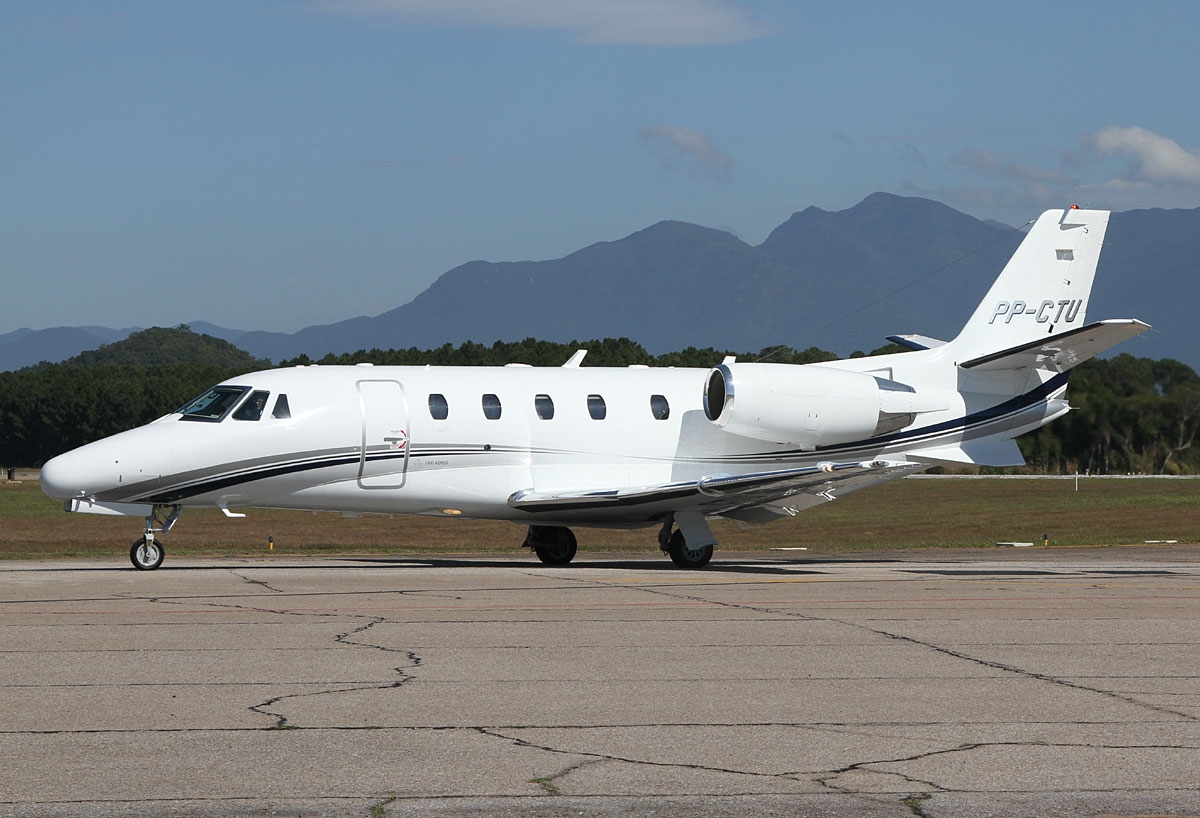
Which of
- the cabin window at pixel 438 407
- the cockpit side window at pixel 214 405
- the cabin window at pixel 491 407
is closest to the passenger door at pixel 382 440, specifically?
the cabin window at pixel 438 407

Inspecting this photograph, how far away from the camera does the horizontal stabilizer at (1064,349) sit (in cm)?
2308

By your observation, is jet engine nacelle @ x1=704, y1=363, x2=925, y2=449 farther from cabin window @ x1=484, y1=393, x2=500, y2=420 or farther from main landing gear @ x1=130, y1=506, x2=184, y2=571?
main landing gear @ x1=130, y1=506, x2=184, y2=571

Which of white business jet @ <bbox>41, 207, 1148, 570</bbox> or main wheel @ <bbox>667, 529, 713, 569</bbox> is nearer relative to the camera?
white business jet @ <bbox>41, 207, 1148, 570</bbox>

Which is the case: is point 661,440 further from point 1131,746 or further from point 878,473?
point 1131,746

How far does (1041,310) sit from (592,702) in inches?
730

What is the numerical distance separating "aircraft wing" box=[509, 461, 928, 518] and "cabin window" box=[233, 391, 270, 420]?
13.9 feet

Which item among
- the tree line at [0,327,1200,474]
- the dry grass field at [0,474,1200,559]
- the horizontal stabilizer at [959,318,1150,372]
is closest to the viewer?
the horizontal stabilizer at [959,318,1150,372]

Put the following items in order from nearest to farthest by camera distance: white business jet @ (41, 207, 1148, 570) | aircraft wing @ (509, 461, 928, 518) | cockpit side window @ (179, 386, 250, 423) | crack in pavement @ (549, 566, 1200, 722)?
crack in pavement @ (549, 566, 1200, 722) → white business jet @ (41, 207, 1148, 570) → cockpit side window @ (179, 386, 250, 423) → aircraft wing @ (509, 461, 928, 518)

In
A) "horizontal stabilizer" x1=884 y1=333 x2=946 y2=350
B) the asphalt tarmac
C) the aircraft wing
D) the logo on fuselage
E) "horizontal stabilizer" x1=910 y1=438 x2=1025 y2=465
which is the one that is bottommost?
the asphalt tarmac

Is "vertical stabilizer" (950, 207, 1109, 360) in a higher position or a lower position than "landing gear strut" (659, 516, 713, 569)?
higher

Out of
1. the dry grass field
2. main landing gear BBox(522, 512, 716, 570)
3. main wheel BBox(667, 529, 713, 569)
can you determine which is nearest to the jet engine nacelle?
main landing gear BBox(522, 512, 716, 570)

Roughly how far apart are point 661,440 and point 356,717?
15325mm

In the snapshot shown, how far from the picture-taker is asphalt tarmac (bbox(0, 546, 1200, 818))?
7.96 meters

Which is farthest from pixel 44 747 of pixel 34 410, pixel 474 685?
pixel 34 410
